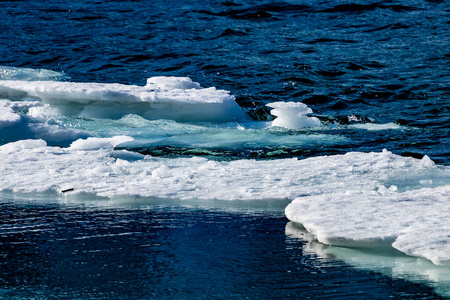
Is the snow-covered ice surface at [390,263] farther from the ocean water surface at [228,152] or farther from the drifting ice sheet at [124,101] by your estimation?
the drifting ice sheet at [124,101]

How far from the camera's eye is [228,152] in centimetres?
640

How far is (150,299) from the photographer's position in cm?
279

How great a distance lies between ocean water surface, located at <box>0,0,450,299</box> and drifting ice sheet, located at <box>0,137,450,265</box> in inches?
0.6

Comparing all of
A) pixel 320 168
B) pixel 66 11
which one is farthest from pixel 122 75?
pixel 320 168

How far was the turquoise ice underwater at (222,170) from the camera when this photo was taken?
336cm

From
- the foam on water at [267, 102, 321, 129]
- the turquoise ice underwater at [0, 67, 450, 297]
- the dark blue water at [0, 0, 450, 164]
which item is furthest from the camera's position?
the dark blue water at [0, 0, 450, 164]

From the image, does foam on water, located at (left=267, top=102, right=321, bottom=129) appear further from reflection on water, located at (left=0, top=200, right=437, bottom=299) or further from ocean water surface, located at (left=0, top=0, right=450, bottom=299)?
reflection on water, located at (left=0, top=200, right=437, bottom=299)

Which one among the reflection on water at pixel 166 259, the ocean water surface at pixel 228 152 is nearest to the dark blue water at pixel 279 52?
the ocean water surface at pixel 228 152

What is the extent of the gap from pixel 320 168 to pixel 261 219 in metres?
1.22

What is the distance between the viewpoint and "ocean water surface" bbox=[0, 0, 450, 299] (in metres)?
3.12

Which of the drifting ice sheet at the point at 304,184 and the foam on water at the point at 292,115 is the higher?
the foam on water at the point at 292,115

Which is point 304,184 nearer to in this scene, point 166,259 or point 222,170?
point 222,170

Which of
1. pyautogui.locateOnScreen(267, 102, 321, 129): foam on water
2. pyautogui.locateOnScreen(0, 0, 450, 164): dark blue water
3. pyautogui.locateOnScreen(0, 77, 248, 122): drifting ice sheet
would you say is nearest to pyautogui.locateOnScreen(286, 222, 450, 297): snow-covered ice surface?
pyautogui.locateOnScreen(0, 0, 450, 164): dark blue water

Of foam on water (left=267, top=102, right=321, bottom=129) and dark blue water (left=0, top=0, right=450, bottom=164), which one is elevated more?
dark blue water (left=0, top=0, right=450, bottom=164)
